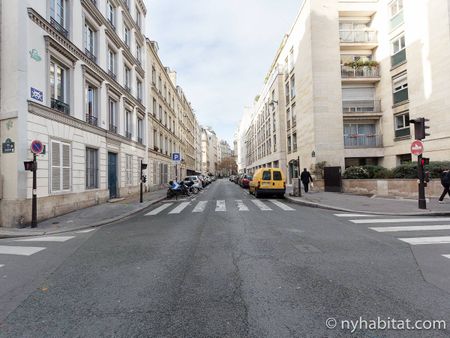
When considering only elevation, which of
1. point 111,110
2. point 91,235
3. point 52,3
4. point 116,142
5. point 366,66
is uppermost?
point 366,66

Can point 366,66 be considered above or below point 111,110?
above

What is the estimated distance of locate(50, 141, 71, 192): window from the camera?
10016 mm

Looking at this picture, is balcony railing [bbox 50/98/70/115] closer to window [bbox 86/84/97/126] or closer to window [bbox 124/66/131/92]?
window [bbox 86/84/97/126]

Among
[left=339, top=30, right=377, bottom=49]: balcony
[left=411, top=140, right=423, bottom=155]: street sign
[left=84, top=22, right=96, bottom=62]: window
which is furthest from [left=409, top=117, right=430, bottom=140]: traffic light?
[left=84, top=22, right=96, bottom=62]: window

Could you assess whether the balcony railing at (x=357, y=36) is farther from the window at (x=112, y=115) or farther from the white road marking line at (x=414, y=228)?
the white road marking line at (x=414, y=228)

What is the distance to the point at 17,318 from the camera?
281 centimetres

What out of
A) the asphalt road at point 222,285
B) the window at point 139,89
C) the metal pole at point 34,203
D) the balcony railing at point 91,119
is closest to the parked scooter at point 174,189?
the balcony railing at point 91,119

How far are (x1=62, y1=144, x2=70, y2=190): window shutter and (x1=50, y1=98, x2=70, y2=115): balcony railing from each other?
150 centimetres

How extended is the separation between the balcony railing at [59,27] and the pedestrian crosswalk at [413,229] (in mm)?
13387

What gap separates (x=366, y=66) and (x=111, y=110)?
20539mm

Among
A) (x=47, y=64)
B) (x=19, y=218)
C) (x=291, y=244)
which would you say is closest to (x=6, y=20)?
(x=47, y=64)

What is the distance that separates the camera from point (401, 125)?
19859mm

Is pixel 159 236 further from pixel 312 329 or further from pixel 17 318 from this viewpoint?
pixel 312 329

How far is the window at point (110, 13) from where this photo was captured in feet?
51.1
